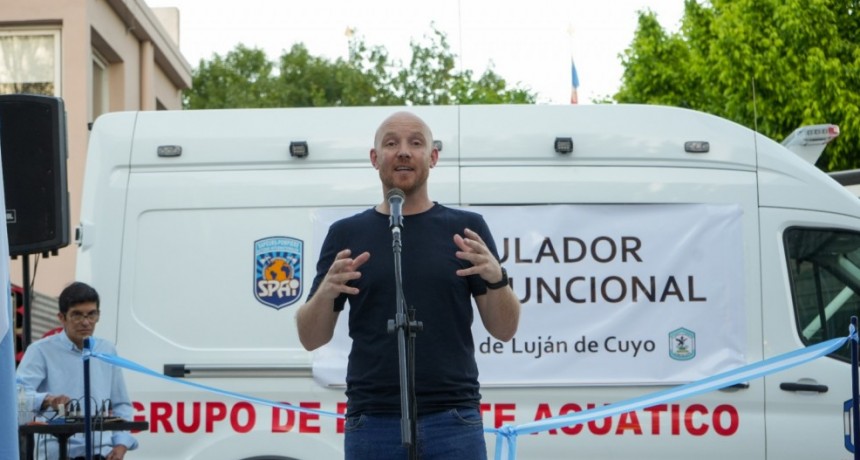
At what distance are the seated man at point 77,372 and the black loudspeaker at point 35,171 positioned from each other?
390 mm

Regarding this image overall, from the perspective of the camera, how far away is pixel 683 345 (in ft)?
25.1

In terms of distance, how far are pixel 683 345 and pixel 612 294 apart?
0.48 meters

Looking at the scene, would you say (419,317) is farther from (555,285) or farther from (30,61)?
(30,61)

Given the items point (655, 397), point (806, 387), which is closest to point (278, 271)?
point (655, 397)

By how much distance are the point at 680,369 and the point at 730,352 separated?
288 millimetres

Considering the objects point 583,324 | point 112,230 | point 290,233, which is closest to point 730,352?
point 583,324

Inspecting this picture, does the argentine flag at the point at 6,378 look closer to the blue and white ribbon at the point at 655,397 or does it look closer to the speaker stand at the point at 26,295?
the blue and white ribbon at the point at 655,397

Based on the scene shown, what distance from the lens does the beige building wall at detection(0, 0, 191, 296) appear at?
18.5 meters

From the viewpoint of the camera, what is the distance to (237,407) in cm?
768

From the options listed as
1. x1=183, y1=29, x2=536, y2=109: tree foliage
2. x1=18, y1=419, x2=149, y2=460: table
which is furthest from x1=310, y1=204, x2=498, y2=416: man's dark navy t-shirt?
x1=183, y1=29, x2=536, y2=109: tree foliage

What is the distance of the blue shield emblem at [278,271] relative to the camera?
764cm

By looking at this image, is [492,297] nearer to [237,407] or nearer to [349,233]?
[349,233]

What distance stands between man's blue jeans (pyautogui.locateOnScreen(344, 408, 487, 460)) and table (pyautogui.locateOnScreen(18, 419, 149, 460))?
6.92ft

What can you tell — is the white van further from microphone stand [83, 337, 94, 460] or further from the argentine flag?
the argentine flag
